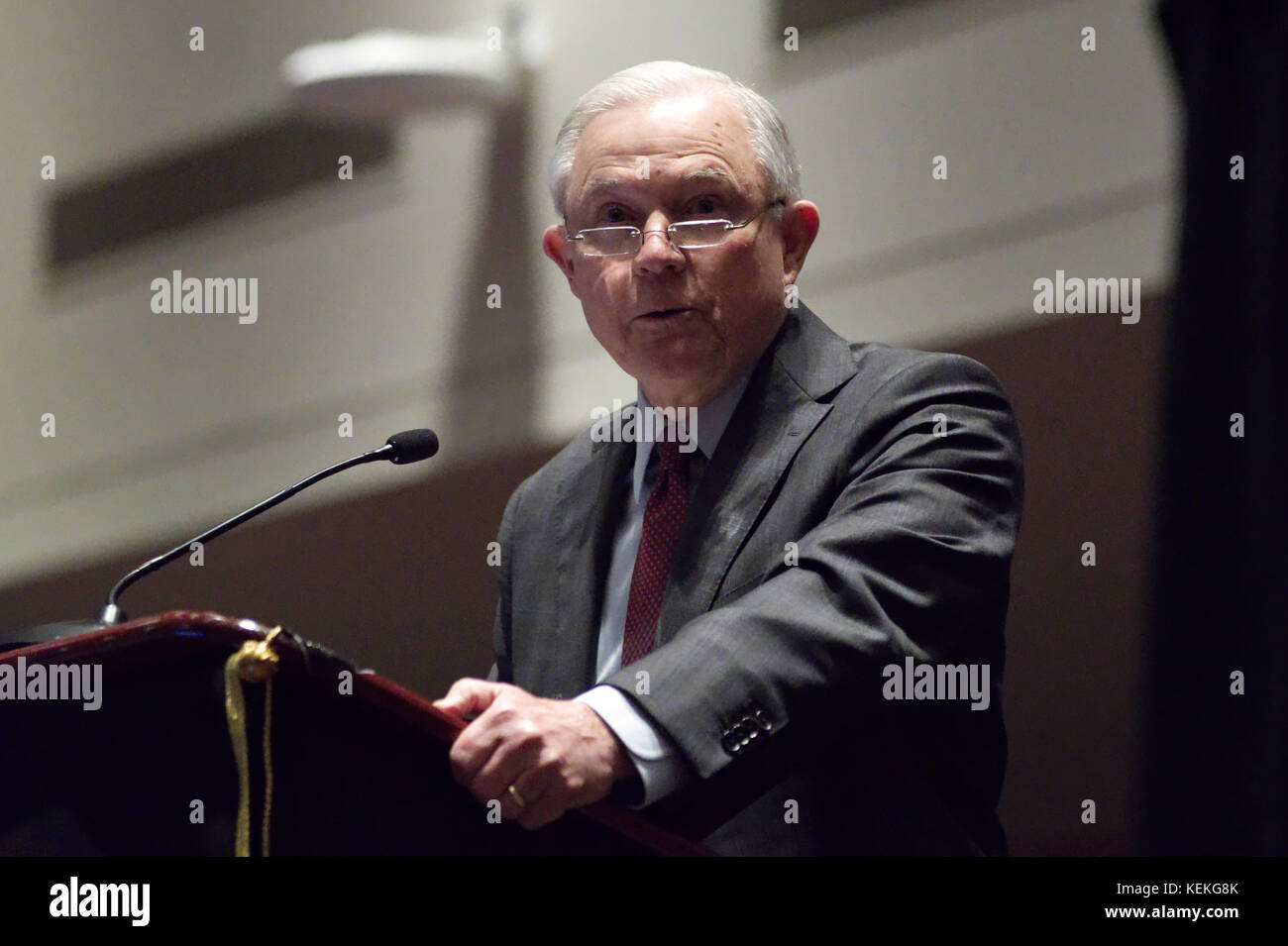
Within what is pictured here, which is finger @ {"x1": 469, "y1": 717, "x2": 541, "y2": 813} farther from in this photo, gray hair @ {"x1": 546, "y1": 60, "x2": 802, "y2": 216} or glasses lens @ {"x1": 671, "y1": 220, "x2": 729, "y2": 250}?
gray hair @ {"x1": 546, "y1": 60, "x2": 802, "y2": 216}

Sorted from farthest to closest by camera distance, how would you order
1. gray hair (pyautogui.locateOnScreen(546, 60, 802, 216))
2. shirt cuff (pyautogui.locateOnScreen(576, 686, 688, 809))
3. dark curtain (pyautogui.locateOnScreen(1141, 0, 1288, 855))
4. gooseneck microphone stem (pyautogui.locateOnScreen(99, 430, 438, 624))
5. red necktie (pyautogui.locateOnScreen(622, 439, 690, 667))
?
1. gray hair (pyautogui.locateOnScreen(546, 60, 802, 216))
2. red necktie (pyautogui.locateOnScreen(622, 439, 690, 667))
3. gooseneck microphone stem (pyautogui.locateOnScreen(99, 430, 438, 624))
4. dark curtain (pyautogui.locateOnScreen(1141, 0, 1288, 855))
5. shirt cuff (pyautogui.locateOnScreen(576, 686, 688, 809))

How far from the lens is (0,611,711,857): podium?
1.04 m

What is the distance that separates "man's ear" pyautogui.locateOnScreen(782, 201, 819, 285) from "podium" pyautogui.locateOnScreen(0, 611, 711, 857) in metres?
1.04

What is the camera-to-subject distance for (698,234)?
1.82 m

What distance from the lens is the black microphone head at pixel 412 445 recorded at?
1.71 m

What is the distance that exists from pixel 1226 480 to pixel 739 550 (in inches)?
21.0

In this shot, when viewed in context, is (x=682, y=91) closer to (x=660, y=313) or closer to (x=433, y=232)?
(x=660, y=313)
